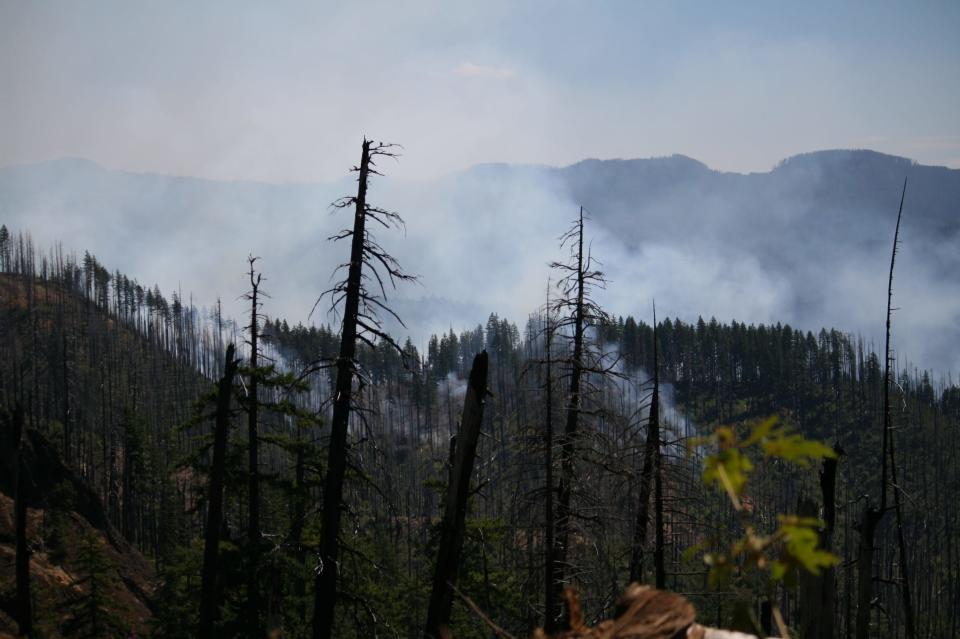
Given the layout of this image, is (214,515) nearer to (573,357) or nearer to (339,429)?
(339,429)

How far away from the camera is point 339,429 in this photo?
13453 millimetres

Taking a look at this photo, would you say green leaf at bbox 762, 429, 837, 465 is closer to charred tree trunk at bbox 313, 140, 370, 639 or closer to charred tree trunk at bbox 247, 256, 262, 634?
charred tree trunk at bbox 313, 140, 370, 639

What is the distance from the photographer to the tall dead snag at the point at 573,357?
1491 cm

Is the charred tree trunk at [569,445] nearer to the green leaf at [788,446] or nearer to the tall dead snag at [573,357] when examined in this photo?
the tall dead snag at [573,357]

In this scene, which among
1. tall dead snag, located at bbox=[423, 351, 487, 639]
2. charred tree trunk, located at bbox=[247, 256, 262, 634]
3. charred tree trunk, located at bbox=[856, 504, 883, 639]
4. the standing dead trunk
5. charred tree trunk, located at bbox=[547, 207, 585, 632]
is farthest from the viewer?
charred tree trunk, located at bbox=[247, 256, 262, 634]

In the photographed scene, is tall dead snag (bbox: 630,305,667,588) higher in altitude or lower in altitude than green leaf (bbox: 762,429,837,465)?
lower

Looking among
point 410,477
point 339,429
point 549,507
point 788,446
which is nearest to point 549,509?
point 549,507

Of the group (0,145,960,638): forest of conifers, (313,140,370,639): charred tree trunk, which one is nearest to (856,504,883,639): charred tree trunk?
(0,145,960,638): forest of conifers

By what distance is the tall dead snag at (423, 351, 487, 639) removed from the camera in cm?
768

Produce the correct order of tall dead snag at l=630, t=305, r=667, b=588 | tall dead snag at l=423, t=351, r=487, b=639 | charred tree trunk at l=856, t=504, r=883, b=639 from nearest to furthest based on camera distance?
tall dead snag at l=423, t=351, r=487, b=639, charred tree trunk at l=856, t=504, r=883, b=639, tall dead snag at l=630, t=305, r=667, b=588

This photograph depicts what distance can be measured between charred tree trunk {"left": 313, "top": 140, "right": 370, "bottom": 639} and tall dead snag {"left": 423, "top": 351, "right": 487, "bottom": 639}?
5.48 metres

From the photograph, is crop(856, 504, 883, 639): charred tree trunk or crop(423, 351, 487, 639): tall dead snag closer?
crop(423, 351, 487, 639): tall dead snag

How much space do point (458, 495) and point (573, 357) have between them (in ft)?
29.5

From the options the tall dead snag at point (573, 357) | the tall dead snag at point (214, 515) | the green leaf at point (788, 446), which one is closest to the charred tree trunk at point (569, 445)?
the tall dead snag at point (573, 357)
